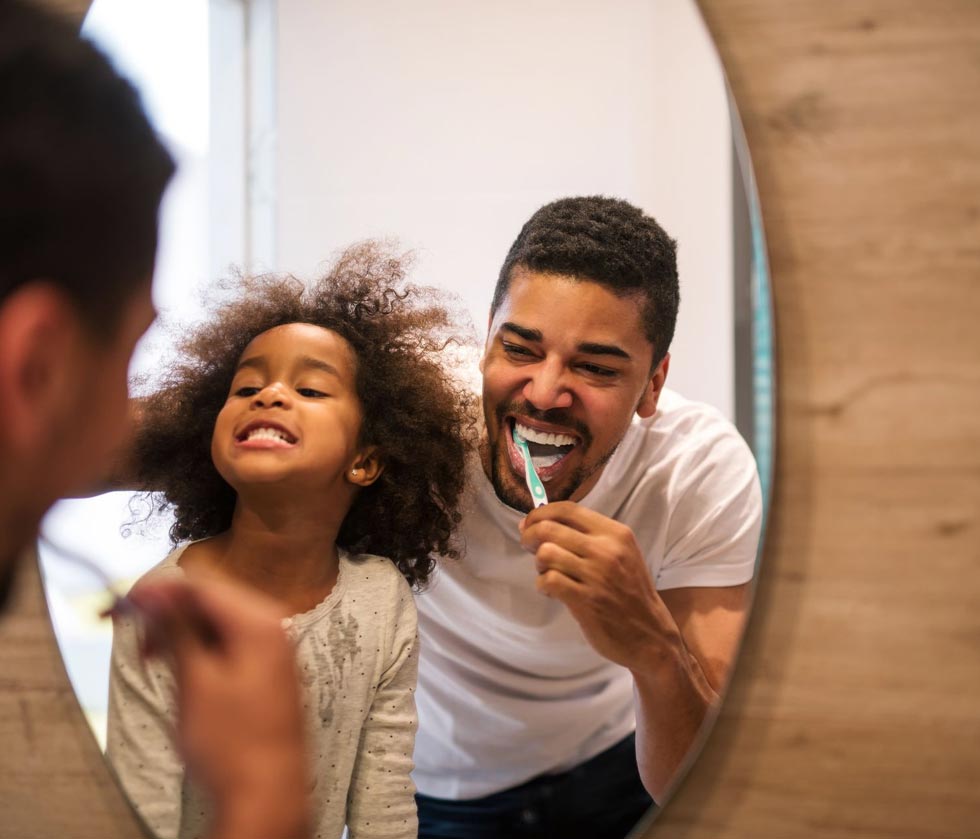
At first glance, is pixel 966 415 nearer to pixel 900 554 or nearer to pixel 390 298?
pixel 900 554

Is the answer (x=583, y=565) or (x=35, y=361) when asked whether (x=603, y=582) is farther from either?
(x=35, y=361)

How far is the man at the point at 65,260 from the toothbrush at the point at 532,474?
26cm

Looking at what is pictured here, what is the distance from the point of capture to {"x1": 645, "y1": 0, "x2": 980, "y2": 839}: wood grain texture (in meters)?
0.69

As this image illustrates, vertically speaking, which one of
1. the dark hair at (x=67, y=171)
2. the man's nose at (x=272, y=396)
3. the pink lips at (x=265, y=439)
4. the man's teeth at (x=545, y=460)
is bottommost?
the man's teeth at (x=545, y=460)

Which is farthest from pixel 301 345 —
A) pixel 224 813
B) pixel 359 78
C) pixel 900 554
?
pixel 900 554

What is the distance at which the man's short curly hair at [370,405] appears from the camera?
688 millimetres

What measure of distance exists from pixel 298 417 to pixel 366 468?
6 cm

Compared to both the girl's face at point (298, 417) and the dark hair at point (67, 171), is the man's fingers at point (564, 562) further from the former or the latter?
the dark hair at point (67, 171)

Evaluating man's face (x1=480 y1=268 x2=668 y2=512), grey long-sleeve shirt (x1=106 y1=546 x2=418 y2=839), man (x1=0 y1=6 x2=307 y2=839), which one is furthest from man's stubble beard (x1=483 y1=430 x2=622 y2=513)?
man (x1=0 y1=6 x2=307 y2=839)

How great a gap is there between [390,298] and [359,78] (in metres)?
0.16

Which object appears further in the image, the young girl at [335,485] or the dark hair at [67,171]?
the young girl at [335,485]

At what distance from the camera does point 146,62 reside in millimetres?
740

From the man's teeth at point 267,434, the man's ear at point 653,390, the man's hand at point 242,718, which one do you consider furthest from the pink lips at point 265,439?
the man's ear at point 653,390

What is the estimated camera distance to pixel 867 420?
693 mm
